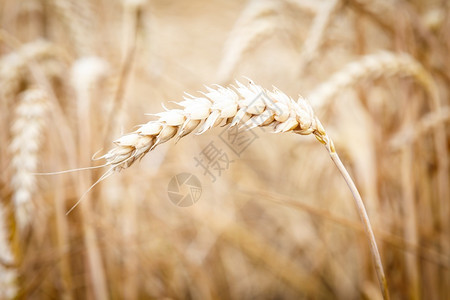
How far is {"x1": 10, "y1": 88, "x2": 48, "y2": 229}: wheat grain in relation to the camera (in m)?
0.52

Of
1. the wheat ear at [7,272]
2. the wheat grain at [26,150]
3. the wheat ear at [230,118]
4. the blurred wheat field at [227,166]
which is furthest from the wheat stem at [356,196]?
the wheat ear at [7,272]

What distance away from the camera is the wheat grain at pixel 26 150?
0.52 meters

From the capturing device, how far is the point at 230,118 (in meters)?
0.32

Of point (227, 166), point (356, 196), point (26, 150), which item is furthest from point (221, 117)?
point (26, 150)

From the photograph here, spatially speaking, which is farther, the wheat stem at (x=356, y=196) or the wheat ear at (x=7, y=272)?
the wheat ear at (x=7, y=272)

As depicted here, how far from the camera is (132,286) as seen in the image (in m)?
0.75

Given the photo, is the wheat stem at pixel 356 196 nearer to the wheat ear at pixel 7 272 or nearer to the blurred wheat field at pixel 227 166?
the blurred wheat field at pixel 227 166

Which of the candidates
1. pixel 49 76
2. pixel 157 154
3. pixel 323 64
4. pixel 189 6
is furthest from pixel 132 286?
pixel 189 6

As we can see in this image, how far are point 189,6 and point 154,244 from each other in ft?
7.21

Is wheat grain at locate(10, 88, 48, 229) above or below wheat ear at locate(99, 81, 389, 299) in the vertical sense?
above

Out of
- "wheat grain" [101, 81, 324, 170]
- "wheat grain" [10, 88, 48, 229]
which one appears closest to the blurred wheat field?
"wheat grain" [10, 88, 48, 229]

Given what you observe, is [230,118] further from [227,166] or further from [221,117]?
[227,166]

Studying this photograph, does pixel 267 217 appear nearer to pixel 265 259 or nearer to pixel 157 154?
pixel 265 259

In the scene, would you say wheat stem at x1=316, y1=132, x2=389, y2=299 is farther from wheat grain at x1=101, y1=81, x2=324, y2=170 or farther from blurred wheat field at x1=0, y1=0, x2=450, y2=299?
blurred wheat field at x1=0, y1=0, x2=450, y2=299
